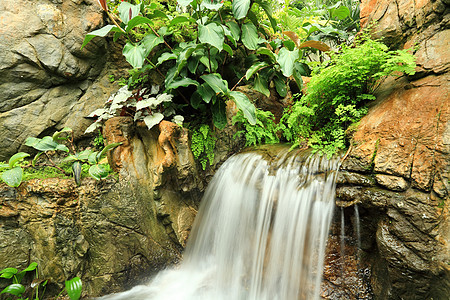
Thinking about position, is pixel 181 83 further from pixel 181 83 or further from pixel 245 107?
pixel 245 107

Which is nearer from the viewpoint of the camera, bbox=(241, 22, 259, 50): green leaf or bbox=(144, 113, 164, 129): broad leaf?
bbox=(144, 113, 164, 129): broad leaf

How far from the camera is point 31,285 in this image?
111 inches

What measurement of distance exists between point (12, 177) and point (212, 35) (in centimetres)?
303

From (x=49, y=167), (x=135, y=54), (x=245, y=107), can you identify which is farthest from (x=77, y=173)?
(x=245, y=107)

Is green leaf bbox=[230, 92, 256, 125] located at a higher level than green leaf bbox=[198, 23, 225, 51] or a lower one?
lower

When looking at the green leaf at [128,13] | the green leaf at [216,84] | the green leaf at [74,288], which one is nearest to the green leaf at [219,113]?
the green leaf at [216,84]

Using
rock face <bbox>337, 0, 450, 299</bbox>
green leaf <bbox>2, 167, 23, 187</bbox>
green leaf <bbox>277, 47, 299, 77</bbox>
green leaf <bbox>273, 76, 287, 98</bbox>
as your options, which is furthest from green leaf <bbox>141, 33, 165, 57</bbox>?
rock face <bbox>337, 0, 450, 299</bbox>

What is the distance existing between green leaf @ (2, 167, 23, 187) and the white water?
72.9 inches

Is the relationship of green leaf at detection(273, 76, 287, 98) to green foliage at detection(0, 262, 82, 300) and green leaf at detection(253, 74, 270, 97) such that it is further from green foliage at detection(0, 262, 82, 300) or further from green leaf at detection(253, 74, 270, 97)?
green foliage at detection(0, 262, 82, 300)

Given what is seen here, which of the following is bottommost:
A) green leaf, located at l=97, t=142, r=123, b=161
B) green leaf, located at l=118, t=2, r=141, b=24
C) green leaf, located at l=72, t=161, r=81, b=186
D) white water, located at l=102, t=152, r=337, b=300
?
white water, located at l=102, t=152, r=337, b=300

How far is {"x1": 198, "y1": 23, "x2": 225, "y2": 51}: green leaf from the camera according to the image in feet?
9.93

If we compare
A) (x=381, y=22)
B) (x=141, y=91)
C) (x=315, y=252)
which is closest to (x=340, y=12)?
(x=381, y=22)

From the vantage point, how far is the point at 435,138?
213 centimetres

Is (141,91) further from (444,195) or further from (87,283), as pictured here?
(444,195)
